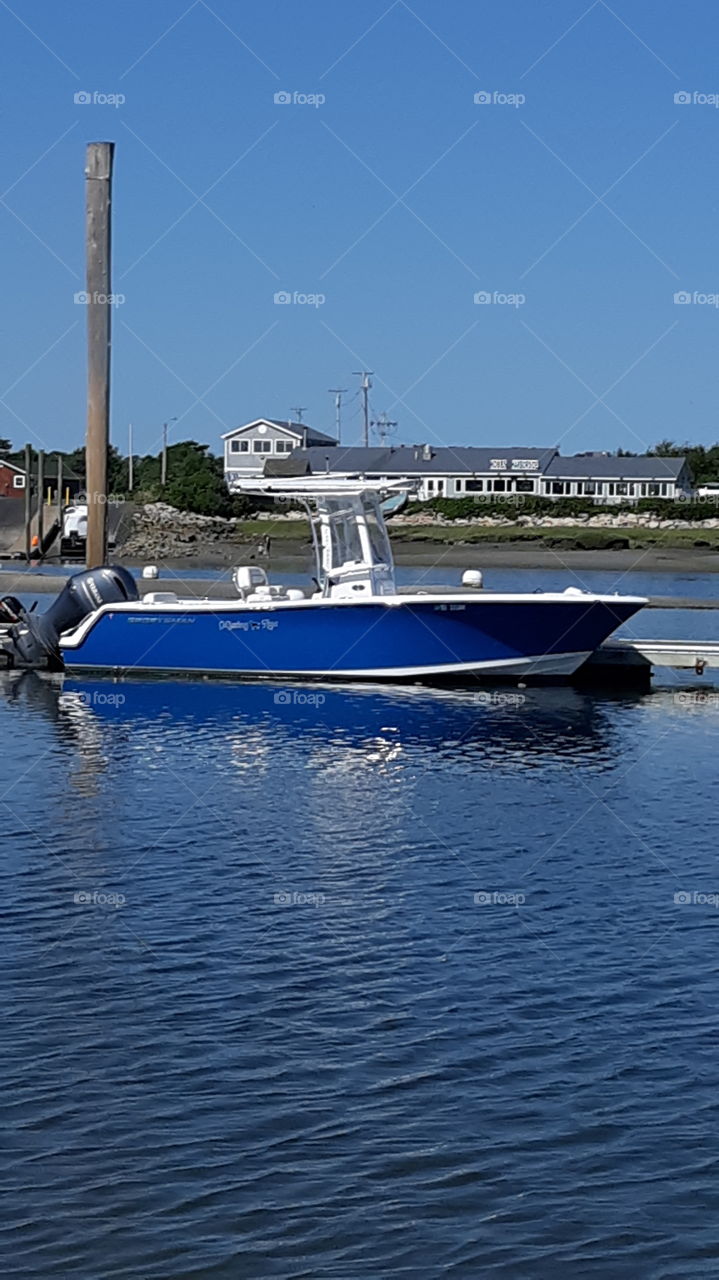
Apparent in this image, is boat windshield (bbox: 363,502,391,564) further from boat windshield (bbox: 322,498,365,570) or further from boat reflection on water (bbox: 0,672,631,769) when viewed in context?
boat reflection on water (bbox: 0,672,631,769)

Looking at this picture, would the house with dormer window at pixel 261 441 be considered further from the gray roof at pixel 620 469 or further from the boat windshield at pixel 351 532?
the boat windshield at pixel 351 532

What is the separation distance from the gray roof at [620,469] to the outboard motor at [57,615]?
9038 cm

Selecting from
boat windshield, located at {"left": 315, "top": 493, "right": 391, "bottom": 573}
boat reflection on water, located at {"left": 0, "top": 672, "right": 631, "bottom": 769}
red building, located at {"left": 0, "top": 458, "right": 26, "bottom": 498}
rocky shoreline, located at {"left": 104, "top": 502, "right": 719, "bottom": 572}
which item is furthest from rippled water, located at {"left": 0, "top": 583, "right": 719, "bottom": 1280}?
red building, located at {"left": 0, "top": 458, "right": 26, "bottom": 498}

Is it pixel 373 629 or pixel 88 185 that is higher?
pixel 88 185

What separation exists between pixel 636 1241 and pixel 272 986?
3.65 metres

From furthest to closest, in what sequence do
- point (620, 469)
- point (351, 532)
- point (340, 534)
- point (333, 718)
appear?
point (620, 469), point (340, 534), point (351, 532), point (333, 718)

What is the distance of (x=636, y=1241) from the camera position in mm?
7031

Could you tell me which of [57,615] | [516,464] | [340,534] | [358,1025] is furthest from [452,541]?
[358,1025]

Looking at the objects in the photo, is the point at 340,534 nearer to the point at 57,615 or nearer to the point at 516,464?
the point at 57,615

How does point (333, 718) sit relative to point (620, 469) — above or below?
below

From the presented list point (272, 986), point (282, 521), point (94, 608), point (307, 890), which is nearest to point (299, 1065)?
point (272, 986)

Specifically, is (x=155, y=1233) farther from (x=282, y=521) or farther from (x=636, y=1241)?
(x=282, y=521)

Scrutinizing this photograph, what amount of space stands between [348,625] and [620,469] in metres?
93.7

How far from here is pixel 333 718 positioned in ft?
75.8
